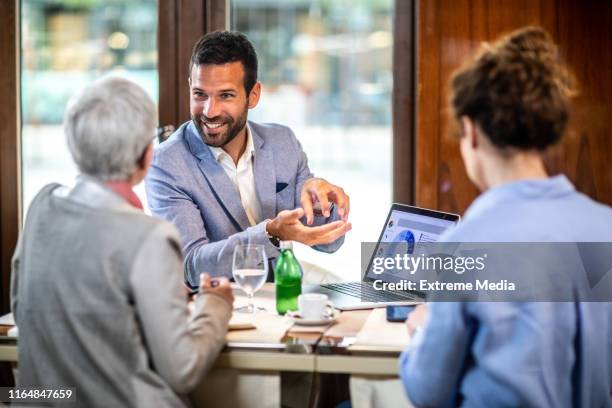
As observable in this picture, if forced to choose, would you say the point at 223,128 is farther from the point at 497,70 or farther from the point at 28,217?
the point at 497,70

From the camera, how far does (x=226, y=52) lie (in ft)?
9.52

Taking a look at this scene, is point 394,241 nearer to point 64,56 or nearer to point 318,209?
point 318,209

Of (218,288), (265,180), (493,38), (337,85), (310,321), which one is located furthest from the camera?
(337,85)

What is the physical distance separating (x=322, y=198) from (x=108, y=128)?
3.56ft

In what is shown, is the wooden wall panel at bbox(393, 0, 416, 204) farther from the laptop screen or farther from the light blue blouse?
the light blue blouse

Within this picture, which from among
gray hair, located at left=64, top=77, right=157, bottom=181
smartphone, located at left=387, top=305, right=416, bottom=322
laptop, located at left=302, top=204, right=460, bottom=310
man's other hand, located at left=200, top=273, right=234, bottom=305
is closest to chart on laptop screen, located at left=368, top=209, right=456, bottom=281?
laptop, located at left=302, top=204, right=460, bottom=310

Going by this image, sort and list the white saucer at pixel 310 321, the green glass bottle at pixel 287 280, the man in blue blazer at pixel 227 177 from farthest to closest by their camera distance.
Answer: the man in blue blazer at pixel 227 177
the green glass bottle at pixel 287 280
the white saucer at pixel 310 321

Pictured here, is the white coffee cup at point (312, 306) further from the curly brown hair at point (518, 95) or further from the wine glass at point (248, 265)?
the curly brown hair at point (518, 95)

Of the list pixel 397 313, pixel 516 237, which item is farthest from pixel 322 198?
pixel 516 237

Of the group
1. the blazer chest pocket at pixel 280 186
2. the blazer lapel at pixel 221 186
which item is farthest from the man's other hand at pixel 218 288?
the blazer chest pocket at pixel 280 186

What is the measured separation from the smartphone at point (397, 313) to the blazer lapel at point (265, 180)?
2.87 ft

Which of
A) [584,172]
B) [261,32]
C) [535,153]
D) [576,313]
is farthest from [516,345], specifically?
[261,32]

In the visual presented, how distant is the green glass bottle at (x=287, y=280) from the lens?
89.3 inches

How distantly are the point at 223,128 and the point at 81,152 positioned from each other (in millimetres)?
1185
